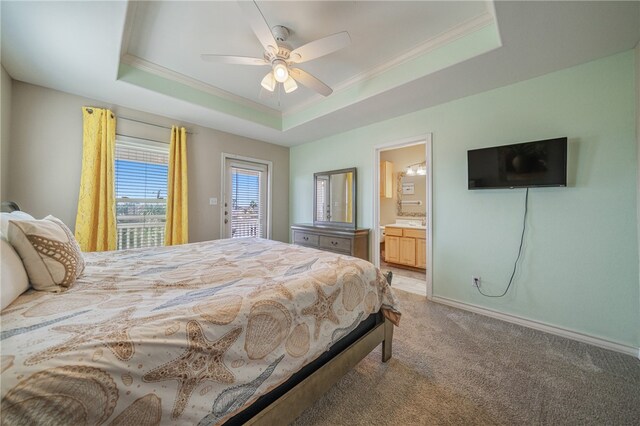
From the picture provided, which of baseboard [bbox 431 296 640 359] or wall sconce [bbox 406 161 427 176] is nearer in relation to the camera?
baseboard [bbox 431 296 640 359]

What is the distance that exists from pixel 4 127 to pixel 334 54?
333cm

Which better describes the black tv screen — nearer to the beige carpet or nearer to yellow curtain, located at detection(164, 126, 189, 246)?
the beige carpet

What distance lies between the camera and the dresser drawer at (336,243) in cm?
338

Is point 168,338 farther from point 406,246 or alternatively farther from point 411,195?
point 411,195

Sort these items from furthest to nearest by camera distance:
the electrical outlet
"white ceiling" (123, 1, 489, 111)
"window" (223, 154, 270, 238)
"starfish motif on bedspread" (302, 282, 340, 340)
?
"window" (223, 154, 270, 238)
the electrical outlet
"white ceiling" (123, 1, 489, 111)
"starfish motif on bedspread" (302, 282, 340, 340)

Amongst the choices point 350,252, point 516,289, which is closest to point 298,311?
point 350,252

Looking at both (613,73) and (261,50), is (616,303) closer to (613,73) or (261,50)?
(613,73)

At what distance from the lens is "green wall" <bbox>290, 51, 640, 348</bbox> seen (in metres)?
1.86

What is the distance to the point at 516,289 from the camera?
2322 mm

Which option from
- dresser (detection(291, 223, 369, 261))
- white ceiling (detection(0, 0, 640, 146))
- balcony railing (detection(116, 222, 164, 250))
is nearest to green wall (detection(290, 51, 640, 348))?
white ceiling (detection(0, 0, 640, 146))

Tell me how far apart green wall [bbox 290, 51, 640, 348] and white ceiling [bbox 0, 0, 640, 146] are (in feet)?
0.81

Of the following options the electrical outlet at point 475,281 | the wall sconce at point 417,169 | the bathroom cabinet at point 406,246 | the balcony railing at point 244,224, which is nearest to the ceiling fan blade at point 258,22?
the balcony railing at point 244,224

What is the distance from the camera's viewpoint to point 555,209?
7.00 feet

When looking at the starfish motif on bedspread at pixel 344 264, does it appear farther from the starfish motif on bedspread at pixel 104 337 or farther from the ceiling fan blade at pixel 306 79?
the ceiling fan blade at pixel 306 79
